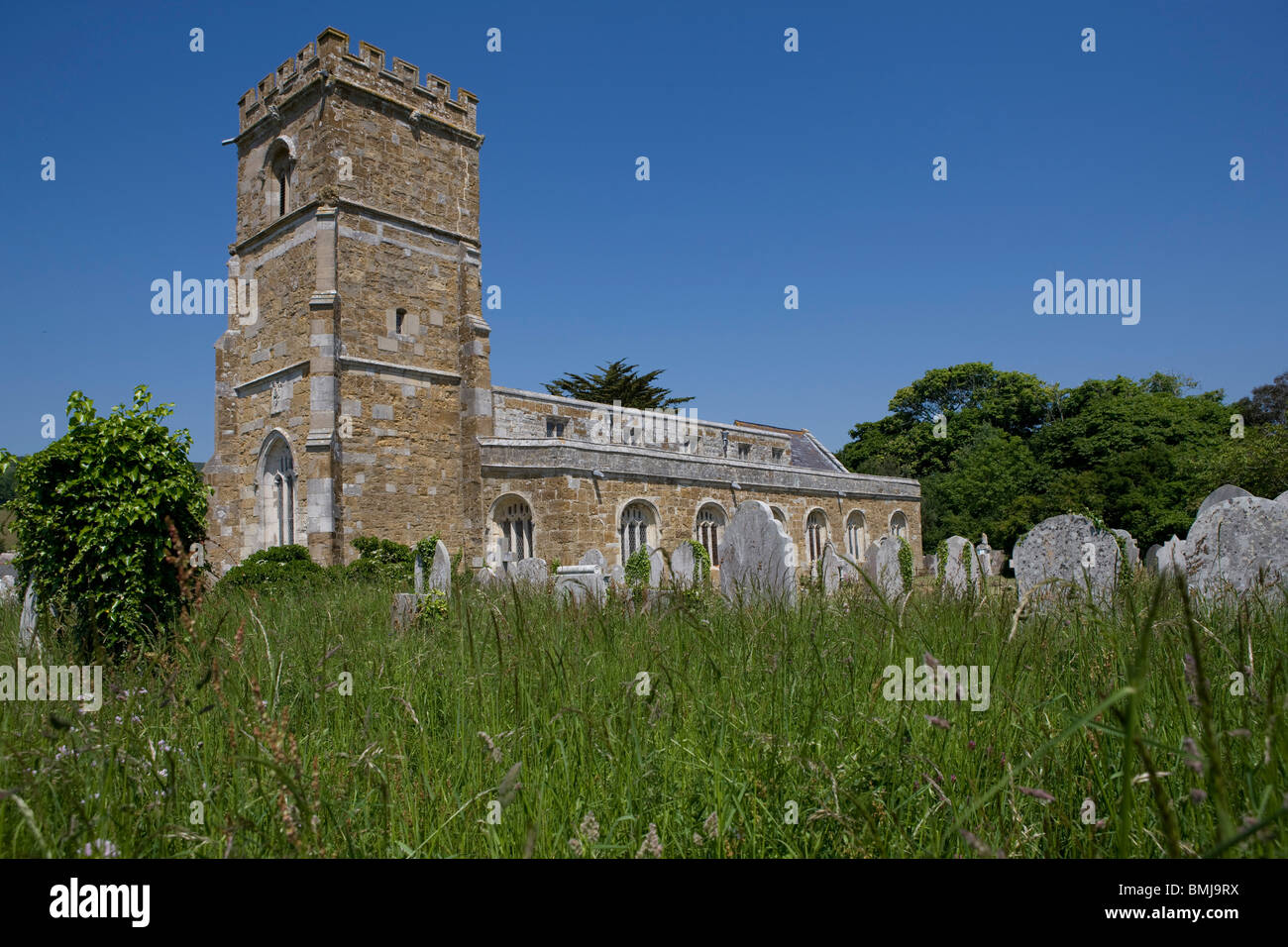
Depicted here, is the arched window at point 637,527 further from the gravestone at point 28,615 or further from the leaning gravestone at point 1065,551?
the gravestone at point 28,615

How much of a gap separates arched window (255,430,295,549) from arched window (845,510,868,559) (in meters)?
19.3

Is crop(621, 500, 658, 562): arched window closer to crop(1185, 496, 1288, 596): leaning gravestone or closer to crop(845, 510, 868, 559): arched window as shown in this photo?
crop(845, 510, 868, 559): arched window

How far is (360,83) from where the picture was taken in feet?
59.1

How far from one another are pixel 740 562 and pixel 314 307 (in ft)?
44.7

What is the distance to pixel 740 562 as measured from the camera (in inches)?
330

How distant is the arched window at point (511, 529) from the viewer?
60.3 ft

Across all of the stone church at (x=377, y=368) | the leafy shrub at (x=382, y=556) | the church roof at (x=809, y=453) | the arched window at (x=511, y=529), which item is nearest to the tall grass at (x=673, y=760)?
the leafy shrub at (x=382, y=556)

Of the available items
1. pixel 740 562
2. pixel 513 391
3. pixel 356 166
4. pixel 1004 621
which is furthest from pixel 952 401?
pixel 1004 621

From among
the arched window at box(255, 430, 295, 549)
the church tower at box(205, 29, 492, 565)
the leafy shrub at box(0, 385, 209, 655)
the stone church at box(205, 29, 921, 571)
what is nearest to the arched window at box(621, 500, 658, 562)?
the stone church at box(205, 29, 921, 571)

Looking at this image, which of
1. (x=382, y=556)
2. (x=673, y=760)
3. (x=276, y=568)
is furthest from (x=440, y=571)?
(x=673, y=760)

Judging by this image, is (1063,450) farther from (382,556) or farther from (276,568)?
(276,568)

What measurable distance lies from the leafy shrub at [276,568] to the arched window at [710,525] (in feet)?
35.2

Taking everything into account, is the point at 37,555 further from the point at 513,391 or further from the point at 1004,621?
the point at 513,391
